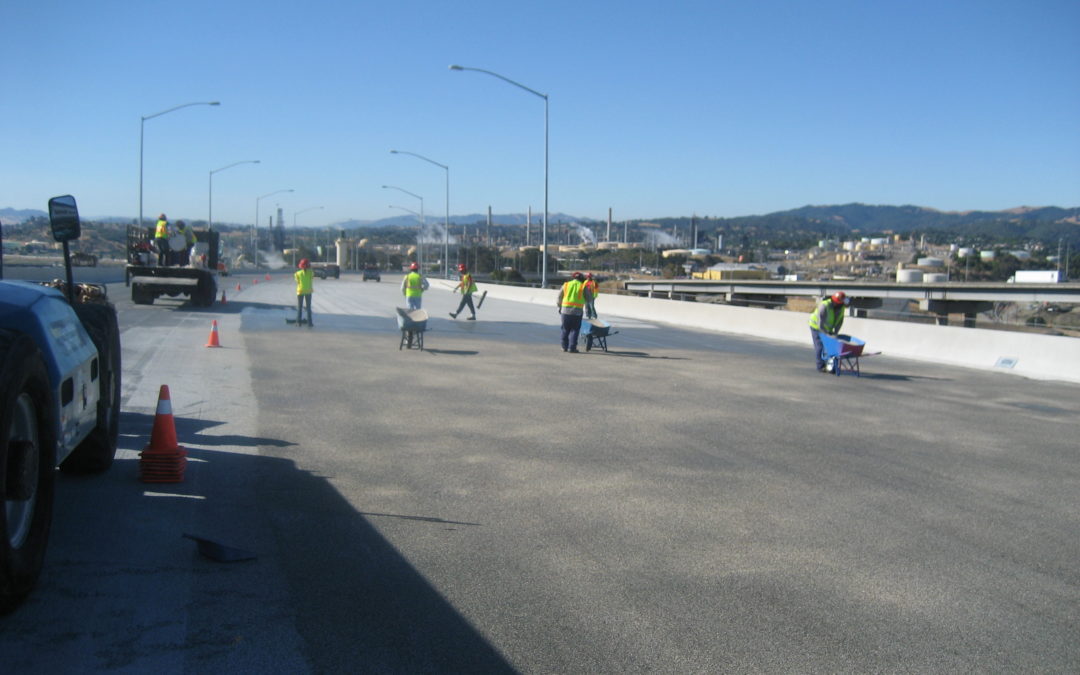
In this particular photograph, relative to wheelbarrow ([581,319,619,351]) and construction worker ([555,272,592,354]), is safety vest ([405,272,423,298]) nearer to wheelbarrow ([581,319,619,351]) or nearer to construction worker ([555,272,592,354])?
construction worker ([555,272,592,354])

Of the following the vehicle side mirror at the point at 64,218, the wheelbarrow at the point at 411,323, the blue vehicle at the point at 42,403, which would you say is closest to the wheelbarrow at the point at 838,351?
the wheelbarrow at the point at 411,323

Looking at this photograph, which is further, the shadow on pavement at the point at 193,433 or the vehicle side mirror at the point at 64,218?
the shadow on pavement at the point at 193,433

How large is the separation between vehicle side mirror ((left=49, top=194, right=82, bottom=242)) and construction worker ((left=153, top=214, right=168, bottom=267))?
83.3ft

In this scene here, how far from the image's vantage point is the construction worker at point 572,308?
2008cm

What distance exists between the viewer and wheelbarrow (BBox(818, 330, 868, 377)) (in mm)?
17328

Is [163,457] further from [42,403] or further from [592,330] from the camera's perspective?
[592,330]

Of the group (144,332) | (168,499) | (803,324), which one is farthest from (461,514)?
(803,324)

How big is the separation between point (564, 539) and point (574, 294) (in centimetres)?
1391

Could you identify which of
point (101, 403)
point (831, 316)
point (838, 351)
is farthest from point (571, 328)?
point (101, 403)

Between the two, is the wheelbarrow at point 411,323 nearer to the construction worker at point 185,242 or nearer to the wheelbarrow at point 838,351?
the wheelbarrow at point 838,351

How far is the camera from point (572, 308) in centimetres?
2039

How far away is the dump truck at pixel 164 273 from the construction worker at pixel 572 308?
15702 millimetres

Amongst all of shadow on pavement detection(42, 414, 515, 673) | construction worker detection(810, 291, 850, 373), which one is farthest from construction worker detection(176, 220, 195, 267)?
shadow on pavement detection(42, 414, 515, 673)

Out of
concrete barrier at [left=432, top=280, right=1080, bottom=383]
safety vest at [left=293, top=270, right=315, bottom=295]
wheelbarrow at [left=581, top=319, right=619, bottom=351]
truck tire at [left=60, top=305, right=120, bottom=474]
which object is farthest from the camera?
safety vest at [left=293, top=270, right=315, bottom=295]
